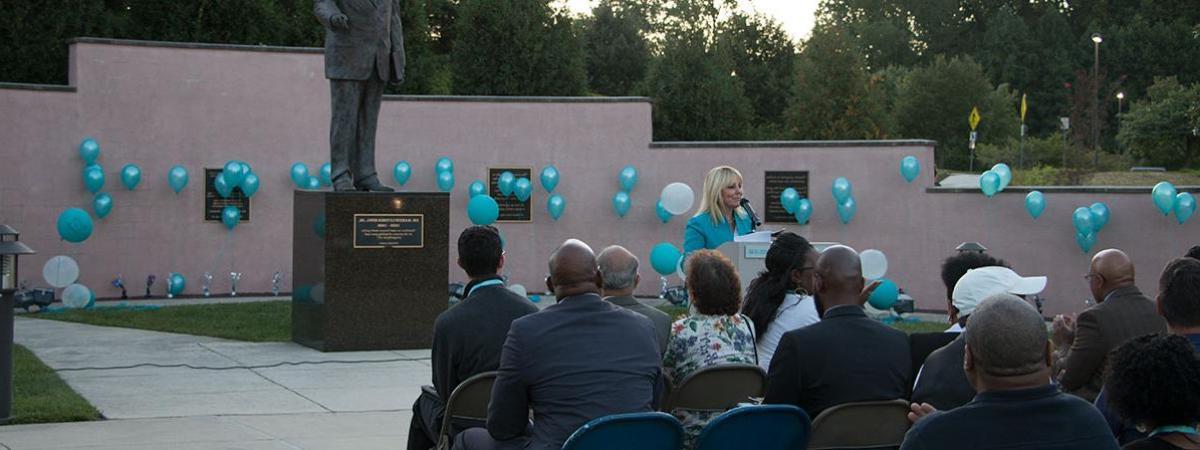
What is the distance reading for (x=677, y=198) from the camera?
17.0 m

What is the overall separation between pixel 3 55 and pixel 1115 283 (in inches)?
623

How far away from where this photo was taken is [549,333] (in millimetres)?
4742

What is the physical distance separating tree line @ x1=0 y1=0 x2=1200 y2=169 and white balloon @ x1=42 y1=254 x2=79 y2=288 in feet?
12.3

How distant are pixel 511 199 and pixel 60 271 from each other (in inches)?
229

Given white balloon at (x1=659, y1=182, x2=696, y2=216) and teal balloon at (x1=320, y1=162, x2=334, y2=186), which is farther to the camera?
teal balloon at (x1=320, y1=162, x2=334, y2=186)

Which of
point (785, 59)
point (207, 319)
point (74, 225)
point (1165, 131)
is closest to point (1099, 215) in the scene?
point (207, 319)

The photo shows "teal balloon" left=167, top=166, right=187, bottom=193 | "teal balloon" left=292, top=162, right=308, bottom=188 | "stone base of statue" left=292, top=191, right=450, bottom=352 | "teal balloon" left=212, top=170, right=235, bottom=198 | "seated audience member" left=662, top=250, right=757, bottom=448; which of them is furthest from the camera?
"teal balloon" left=292, top=162, right=308, bottom=188

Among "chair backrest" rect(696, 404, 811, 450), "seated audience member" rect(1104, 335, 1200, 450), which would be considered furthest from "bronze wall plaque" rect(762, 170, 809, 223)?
"seated audience member" rect(1104, 335, 1200, 450)

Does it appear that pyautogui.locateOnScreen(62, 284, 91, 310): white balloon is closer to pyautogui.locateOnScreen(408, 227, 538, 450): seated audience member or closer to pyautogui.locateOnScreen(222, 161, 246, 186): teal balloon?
pyautogui.locateOnScreen(222, 161, 246, 186): teal balloon

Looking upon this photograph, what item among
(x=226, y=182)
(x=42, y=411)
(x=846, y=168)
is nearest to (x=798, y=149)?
(x=846, y=168)

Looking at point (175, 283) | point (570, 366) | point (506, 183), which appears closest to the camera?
point (570, 366)

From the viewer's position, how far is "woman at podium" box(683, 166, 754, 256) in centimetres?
826

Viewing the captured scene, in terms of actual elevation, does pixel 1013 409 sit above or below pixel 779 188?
below

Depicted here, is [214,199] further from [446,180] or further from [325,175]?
[446,180]
